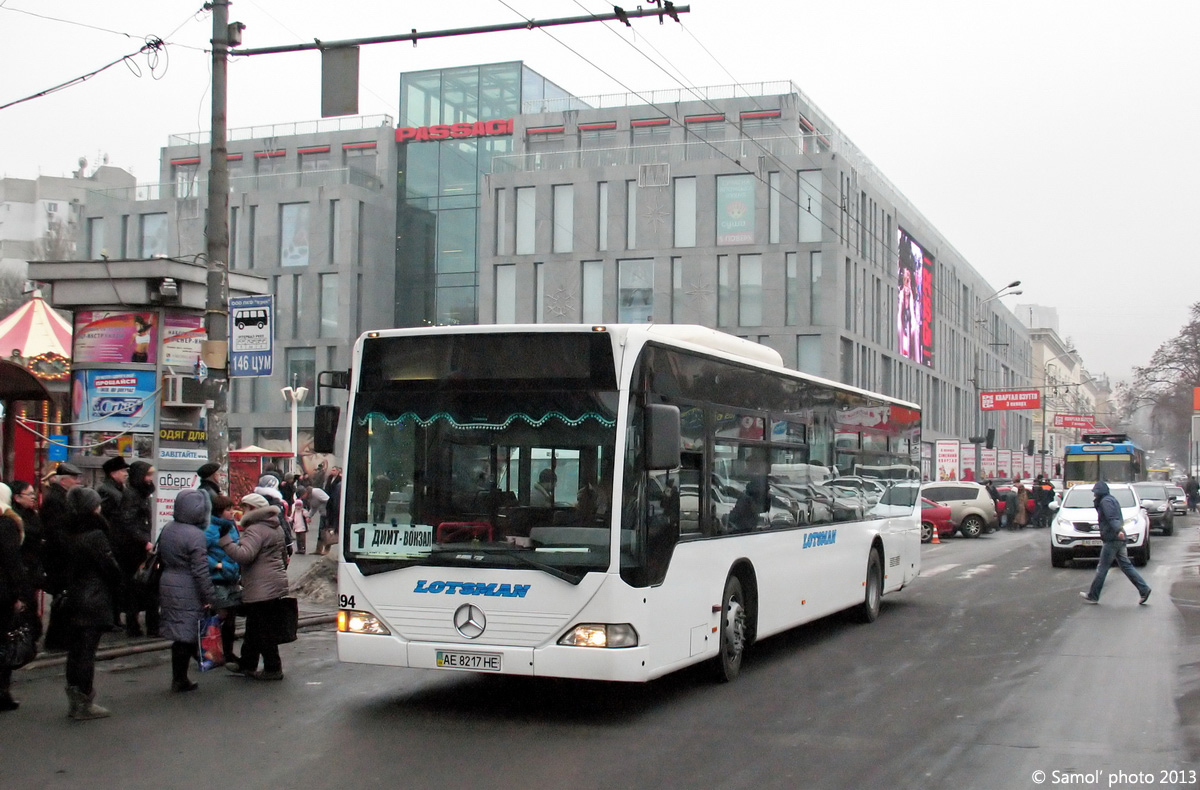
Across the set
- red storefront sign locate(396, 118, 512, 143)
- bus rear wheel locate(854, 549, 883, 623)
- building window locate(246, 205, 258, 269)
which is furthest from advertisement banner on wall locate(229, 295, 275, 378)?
building window locate(246, 205, 258, 269)

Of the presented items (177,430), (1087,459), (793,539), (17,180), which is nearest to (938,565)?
(793,539)

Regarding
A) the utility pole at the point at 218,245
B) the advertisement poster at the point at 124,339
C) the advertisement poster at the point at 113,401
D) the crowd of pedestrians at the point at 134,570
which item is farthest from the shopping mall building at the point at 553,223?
the crowd of pedestrians at the point at 134,570

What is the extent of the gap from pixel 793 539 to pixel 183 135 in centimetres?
6232

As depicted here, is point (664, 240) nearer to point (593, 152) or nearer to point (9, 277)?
point (593, 152)

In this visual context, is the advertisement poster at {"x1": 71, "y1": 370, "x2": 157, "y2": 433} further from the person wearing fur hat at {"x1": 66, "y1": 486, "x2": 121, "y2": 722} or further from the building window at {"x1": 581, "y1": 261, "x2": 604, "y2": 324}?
the building window at {"x1": 581, "y1": 261, "x2": 604, "y2": 324}

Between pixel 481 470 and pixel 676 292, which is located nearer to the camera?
pixel 481 470

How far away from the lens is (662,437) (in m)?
8.29

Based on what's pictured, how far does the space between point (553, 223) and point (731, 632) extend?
48.3 m

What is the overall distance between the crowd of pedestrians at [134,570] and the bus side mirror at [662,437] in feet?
11.6

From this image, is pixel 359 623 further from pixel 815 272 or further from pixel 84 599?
pixel 815 272

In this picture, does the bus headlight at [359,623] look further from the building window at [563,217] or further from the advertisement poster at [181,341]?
the building window at [563,217]

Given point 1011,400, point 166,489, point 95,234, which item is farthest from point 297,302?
point 166,489

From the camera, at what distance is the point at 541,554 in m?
8.32

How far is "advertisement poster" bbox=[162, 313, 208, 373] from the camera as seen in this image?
48.5ft
